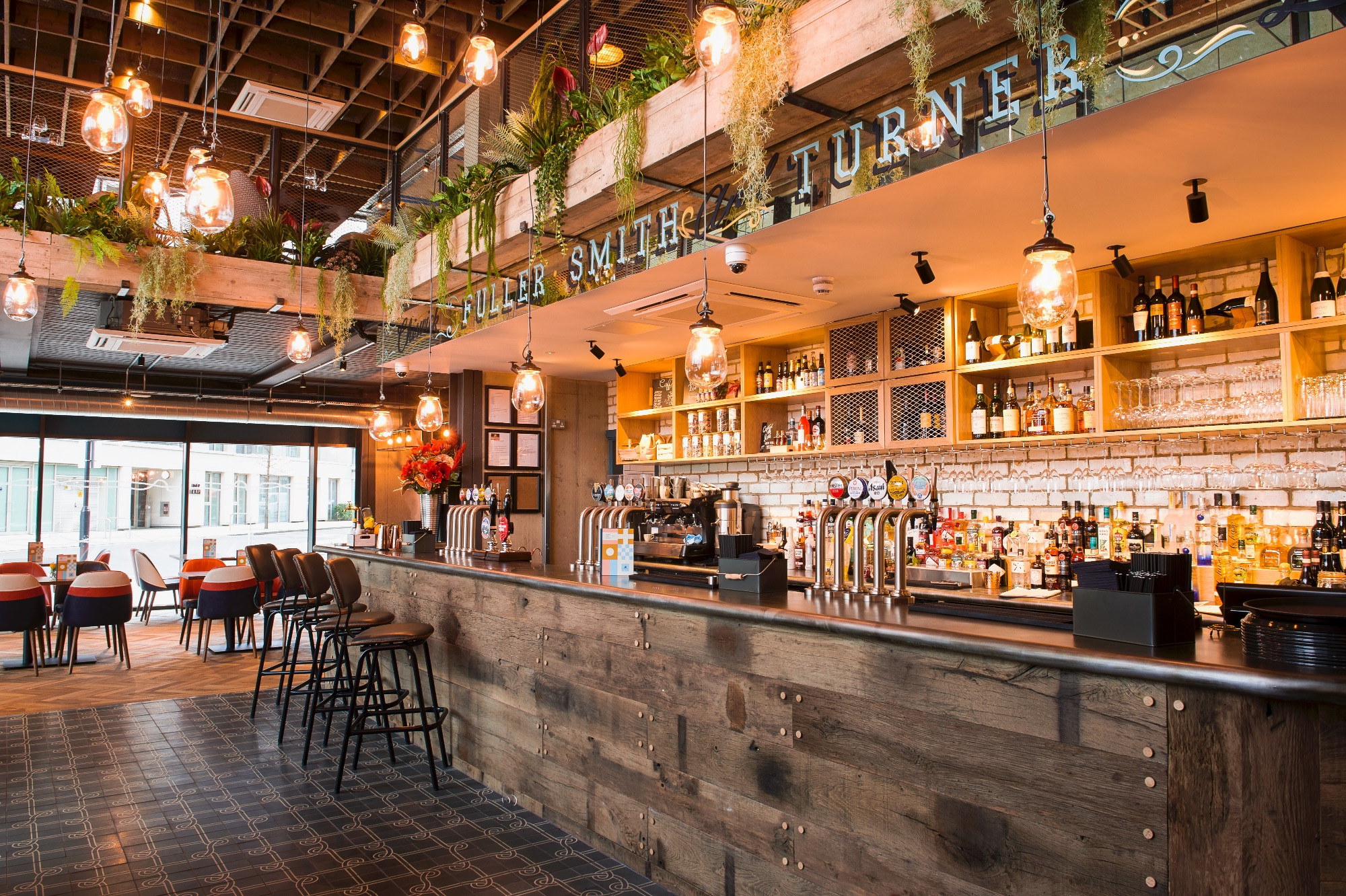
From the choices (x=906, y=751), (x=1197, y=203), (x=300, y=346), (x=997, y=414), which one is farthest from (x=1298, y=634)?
(x=300, y=346)

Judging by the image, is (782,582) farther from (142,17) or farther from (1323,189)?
(142,17)

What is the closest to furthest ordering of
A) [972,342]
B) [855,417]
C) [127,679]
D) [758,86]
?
[758,86] → [972,342] → [855,417] → [127,679]

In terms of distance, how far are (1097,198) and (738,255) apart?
1.50 metres

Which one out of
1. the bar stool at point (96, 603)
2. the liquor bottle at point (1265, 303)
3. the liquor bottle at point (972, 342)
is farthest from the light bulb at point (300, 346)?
the liquor bottle at point (1265, 303)

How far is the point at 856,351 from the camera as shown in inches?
231

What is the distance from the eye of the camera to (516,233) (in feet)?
17.4

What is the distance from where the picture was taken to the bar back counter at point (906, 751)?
1.78 metres

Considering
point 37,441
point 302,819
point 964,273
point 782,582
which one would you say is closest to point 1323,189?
point 964,273

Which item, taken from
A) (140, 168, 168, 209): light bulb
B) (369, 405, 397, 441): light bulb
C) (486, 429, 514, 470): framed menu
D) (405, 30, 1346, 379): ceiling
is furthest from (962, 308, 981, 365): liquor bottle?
(140, 168, 168, 209): light bulb

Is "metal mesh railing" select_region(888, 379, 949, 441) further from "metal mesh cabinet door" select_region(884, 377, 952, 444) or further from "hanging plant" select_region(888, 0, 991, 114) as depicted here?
"hanging plant" select_region(888, 0, 991, 114)

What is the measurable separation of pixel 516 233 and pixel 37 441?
977 centimetres

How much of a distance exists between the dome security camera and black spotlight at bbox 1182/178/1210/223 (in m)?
1.77

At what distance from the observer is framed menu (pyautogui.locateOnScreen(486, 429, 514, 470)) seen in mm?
8344

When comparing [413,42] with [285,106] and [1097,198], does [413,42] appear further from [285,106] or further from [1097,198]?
[1097,198]
